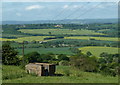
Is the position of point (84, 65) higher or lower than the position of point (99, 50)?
lower

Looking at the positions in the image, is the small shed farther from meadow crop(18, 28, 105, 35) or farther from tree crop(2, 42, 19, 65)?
meadow crop(18, 28, 105, 35)

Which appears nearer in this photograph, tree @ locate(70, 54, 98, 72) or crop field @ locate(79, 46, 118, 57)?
tree @ locate(70, 54, 98, 72)

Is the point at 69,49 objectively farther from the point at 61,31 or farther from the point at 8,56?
the point at 8,56

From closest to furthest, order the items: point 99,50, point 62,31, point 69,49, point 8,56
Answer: point 8,56
point 99,50
point 69,49
point 62,31

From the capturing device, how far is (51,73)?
14.2 m

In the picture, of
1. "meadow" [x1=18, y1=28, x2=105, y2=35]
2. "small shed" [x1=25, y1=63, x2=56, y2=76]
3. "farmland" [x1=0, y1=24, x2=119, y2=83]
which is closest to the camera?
"small shed" [x1=25, y1=63, x2=56, y2=76]

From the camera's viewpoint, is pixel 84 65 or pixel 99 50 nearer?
pixel 84 65

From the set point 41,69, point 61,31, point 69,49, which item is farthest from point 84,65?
point 61,31

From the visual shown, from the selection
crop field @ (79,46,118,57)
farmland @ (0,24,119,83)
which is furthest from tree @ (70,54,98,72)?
crop field @ (79,46,118,57)

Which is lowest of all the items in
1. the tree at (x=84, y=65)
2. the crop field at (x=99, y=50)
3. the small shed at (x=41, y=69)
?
the tree at (x=84, y=65)

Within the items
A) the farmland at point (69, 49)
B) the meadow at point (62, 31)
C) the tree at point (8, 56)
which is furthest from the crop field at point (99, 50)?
the tree at point (8, 56)

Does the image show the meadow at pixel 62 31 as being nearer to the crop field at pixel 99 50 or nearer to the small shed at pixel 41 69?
the crop field at pixel 99 50

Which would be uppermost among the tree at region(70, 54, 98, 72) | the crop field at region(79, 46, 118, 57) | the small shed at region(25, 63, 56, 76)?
the crop field at region(79, 46, 118, 57)

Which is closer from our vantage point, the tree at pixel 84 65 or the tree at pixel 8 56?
the tree at pixel 8 56
